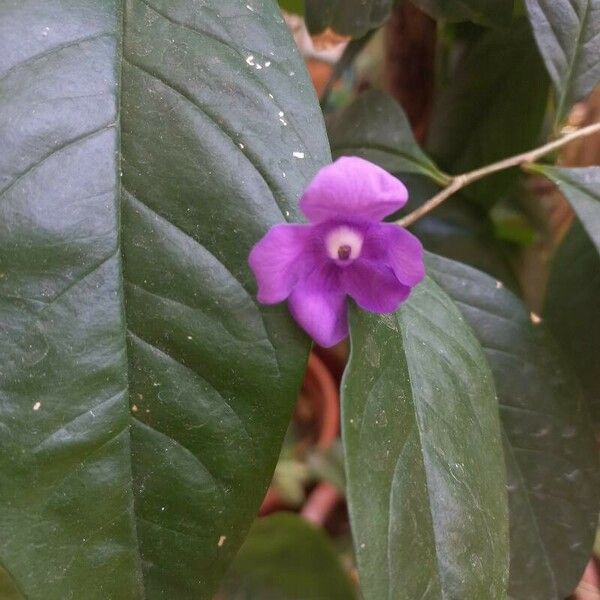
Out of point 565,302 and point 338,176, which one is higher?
point 338,176

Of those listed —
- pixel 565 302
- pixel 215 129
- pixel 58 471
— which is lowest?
pixel 565 302

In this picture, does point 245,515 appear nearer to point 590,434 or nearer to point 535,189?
point 590,434

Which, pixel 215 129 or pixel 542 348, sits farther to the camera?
pixel 542 348

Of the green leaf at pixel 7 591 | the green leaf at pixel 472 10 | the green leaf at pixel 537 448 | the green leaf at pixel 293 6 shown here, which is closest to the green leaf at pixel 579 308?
the green leaf at pixel 537 448

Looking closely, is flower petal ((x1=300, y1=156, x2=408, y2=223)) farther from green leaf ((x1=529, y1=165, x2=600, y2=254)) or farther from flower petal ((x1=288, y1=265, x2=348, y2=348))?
green leaf ((x1=529, y1=165, x2=600, y2=254))

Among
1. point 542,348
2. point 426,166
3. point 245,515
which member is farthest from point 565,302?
point 245,515

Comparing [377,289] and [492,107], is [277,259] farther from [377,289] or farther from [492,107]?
[492,107]

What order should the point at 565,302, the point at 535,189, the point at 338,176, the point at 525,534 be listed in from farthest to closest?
the point at 535,189 → the point at 565,302 → the point at 525,534 → the point at 338,176

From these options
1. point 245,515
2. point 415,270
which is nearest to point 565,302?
point 415,270

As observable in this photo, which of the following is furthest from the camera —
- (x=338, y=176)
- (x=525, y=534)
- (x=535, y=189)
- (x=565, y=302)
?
(x=535, y=189)
